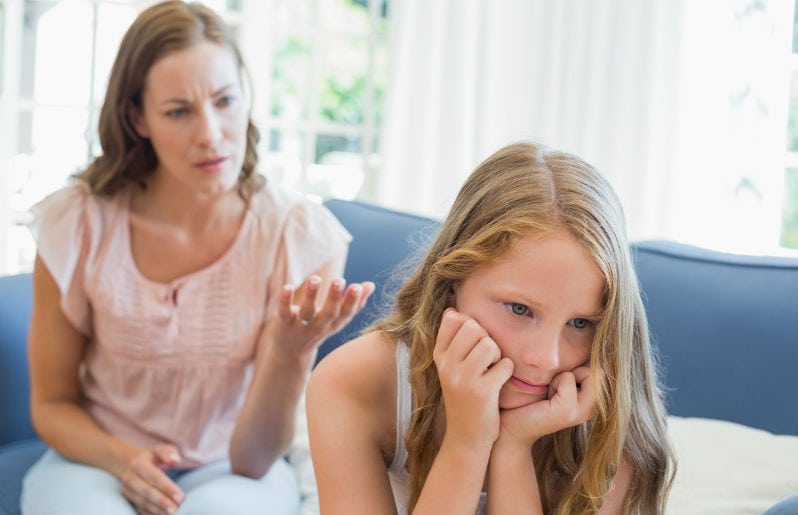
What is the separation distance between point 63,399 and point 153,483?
340mm

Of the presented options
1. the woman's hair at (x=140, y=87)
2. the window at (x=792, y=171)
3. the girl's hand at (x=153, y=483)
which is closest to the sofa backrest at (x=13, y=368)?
the woman's hair at (x=140, y=87)

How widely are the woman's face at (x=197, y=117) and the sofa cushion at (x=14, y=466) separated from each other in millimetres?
636

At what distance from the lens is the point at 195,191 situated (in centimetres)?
190

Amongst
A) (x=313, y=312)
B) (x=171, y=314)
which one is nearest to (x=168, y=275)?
(x=171, y=314)

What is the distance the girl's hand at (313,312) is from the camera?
1.53 meters

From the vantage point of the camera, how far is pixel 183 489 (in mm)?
1820

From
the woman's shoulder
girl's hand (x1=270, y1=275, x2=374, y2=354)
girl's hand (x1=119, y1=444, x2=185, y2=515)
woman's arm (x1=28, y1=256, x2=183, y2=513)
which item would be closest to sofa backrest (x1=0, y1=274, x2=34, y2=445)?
woman's arm (x1=28, y1=256, x2=183, y2=513)

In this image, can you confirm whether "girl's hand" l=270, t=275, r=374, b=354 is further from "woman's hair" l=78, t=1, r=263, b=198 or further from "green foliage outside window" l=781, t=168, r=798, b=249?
"green foliage outside window" l=781, t=168, r=798, b=249

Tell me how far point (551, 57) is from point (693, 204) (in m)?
0.82

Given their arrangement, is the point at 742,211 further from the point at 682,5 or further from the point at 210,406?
the point at 210,406

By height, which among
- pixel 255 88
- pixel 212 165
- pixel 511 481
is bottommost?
pixel 511 481

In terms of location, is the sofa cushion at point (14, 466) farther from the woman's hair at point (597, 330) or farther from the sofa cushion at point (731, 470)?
the sofa cushion at point (731, 470)

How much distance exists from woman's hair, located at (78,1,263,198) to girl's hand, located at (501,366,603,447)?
895 millimetres

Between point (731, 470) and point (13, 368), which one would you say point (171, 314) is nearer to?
point (13, 368)
